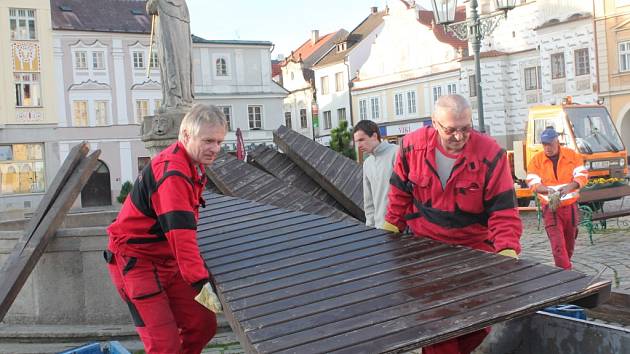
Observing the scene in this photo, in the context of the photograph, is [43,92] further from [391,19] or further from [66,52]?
[391,19]

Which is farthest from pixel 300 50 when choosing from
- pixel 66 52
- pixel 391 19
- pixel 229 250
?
pixel 229 250

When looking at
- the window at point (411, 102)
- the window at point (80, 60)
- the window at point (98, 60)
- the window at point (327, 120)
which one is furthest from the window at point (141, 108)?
the window at point (327, 120)

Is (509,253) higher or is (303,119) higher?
(303,119)

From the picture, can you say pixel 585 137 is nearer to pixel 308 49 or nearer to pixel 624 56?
pixel 624 56

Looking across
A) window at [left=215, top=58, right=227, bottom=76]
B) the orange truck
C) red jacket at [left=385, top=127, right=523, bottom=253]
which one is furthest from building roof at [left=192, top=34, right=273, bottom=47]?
red jacket at [left=385, top=127, right=523, bottom=253]

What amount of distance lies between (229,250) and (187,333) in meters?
0.54

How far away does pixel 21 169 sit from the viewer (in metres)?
39.0

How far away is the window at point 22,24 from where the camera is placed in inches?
1510

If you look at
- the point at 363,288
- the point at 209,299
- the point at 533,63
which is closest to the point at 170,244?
the point at 209,299

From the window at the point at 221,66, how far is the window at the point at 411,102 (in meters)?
12.3

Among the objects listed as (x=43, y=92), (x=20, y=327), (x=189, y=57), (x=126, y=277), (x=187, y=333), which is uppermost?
(x=43, y=92)

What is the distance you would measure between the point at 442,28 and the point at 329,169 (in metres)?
38.7

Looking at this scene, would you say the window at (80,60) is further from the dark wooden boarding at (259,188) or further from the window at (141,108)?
the dark wooden boarding at (259,188)

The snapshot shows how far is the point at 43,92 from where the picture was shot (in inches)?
1548
